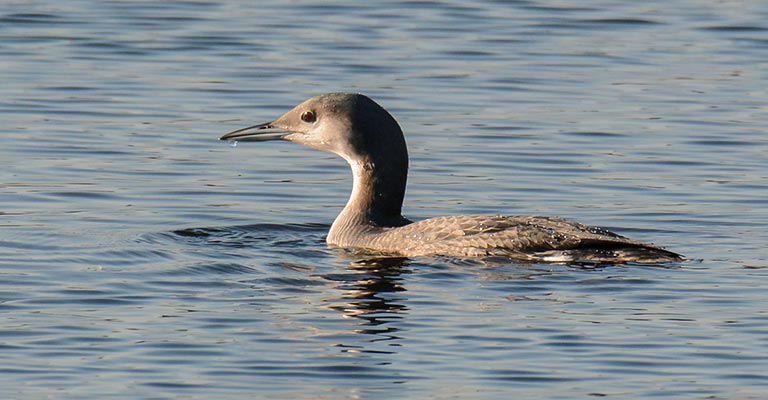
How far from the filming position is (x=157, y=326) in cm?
909

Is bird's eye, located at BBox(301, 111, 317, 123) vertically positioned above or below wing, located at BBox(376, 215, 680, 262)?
above

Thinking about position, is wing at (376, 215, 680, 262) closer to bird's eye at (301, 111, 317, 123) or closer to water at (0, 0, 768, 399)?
water at (0, 0, 768, 399)

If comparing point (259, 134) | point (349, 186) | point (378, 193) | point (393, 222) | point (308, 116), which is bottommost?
point (349, 186)

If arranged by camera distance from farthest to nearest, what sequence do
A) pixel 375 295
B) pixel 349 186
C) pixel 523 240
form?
pixel 349 186 < pixel 523 240 < pixel 375 295

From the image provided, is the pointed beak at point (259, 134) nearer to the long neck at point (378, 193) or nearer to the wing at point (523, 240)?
the long neck at point (378, 193)

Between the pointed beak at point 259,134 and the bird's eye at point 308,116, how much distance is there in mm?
146

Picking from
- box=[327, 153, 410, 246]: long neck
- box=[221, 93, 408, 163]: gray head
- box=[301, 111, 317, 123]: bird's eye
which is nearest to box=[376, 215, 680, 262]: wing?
box=[327, 153, 410, 246]: long neck

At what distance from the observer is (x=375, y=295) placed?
10.0m

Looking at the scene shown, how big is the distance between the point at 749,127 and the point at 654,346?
6.84m

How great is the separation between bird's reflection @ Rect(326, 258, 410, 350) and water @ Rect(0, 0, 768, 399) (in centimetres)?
3

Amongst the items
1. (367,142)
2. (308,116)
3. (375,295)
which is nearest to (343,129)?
(367,142)

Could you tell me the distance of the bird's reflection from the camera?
366 inches

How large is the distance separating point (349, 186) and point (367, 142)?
177 centimetres

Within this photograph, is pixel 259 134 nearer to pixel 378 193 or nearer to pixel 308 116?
pixel 308 116
